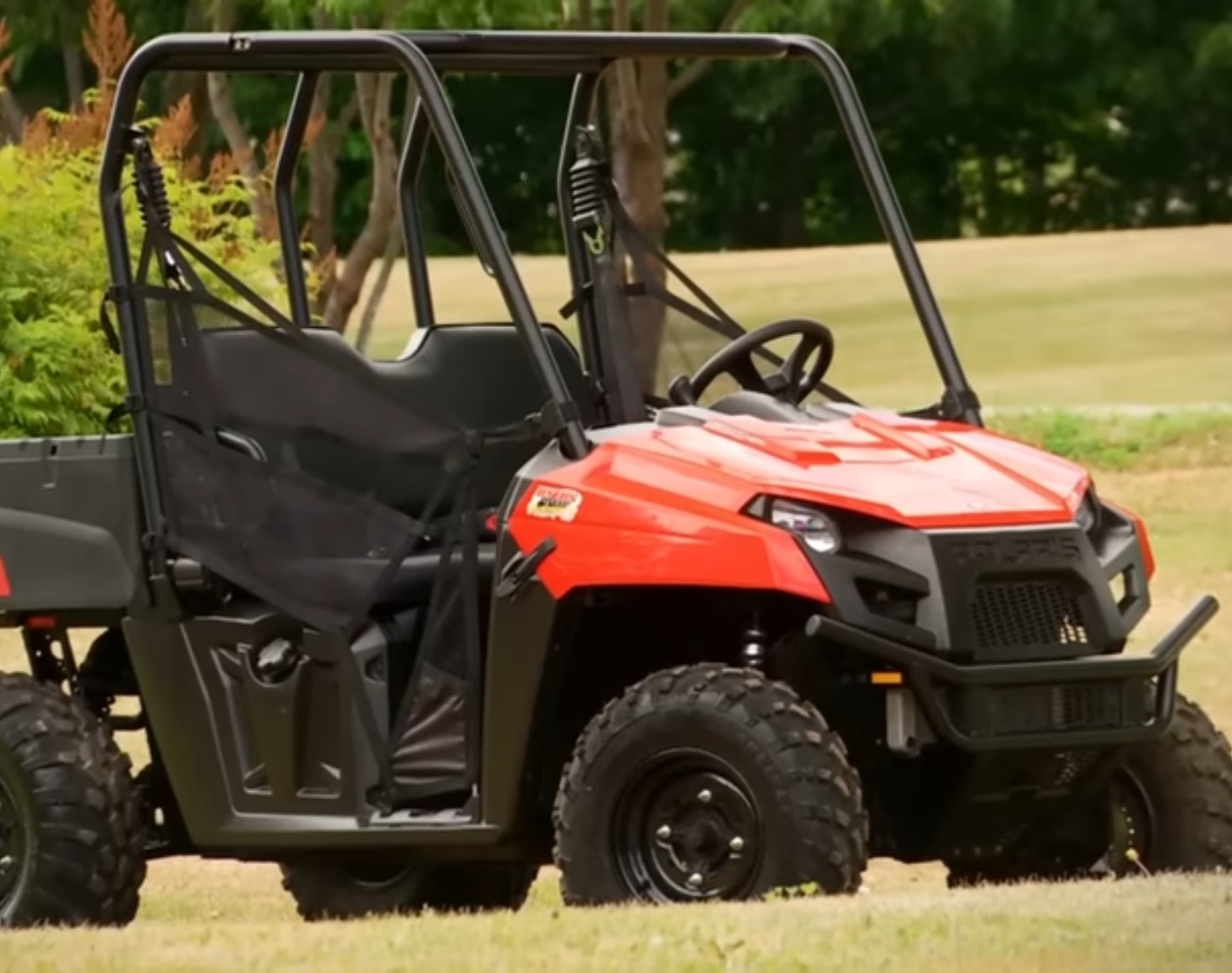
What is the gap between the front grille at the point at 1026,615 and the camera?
6746 millimetres

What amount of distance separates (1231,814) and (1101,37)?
40233 millimetres

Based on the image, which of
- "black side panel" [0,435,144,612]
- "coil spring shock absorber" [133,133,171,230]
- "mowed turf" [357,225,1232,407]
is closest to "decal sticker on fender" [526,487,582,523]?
"black side panel" [0,435,144,612]

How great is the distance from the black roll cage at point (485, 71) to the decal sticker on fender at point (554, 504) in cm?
12

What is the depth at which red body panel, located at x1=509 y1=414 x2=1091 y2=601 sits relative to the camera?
21.7 ft

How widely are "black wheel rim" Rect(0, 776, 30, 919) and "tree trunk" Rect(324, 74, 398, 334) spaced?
14.4 meters

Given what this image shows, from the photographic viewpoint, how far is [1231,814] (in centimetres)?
741

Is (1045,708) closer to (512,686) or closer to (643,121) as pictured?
(512,686)

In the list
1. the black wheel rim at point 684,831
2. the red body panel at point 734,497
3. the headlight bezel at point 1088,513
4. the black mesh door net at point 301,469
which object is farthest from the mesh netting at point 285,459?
the headlight bezel at point 1088,513

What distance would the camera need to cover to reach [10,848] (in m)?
7.55

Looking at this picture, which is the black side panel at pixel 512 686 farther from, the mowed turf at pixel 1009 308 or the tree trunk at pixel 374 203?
the mowed turf at pixel 1009 308

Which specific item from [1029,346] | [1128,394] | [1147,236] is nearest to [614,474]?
[1128,394]

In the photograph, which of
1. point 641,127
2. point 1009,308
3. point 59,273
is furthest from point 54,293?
point 1009,308

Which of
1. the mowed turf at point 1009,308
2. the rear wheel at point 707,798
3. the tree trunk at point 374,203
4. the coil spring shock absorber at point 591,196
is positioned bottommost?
the mowed turf at point 1009,308

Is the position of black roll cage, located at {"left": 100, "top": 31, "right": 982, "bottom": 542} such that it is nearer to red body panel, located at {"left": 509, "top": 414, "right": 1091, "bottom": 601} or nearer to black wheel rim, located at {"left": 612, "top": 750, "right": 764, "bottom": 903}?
red body panel, located at {"left": 509, "top": 414, "right": 1091, "bottom": 601}
